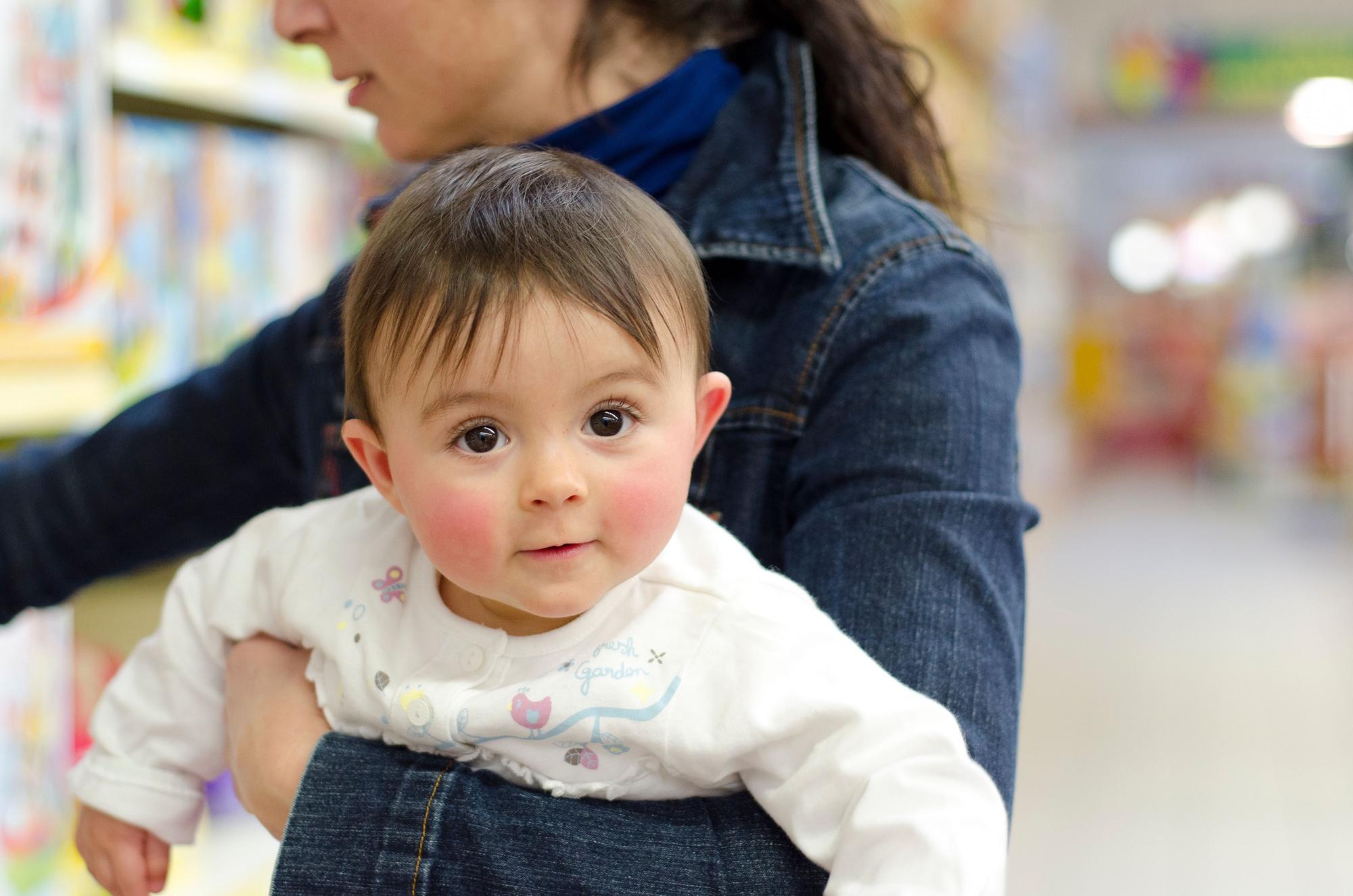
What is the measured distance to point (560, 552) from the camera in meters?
0.74

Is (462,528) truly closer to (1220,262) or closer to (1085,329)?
(1085,329)

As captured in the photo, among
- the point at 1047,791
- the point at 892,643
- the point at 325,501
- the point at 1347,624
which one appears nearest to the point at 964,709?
the point at 892,643

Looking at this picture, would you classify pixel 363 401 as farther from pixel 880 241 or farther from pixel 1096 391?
pixel 1096 391

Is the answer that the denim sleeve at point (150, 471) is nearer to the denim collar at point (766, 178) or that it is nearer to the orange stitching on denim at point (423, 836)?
the denim collar at point (766, 178)

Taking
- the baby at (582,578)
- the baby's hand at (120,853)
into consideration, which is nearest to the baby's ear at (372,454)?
the baby at (582,578)

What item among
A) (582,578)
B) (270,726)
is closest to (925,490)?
(582,578)

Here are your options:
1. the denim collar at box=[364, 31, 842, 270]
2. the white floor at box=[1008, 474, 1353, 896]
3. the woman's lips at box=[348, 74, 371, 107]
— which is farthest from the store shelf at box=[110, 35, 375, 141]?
the white floor at box=[1008, 474, 1353, 896]

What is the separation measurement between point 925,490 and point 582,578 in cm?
26

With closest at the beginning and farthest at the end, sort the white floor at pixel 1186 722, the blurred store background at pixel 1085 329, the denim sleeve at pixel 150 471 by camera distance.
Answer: the denim sleeve at pixel 150 471, the blurred store background at pixel 1085 329, the white floor at pixel 1186 722

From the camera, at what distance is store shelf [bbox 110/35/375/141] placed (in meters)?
1.50

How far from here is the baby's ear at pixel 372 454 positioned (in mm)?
802

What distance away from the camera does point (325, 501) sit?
0.96 metres

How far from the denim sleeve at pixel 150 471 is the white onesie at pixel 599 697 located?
0.36 metres

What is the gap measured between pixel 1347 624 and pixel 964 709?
5.08m
